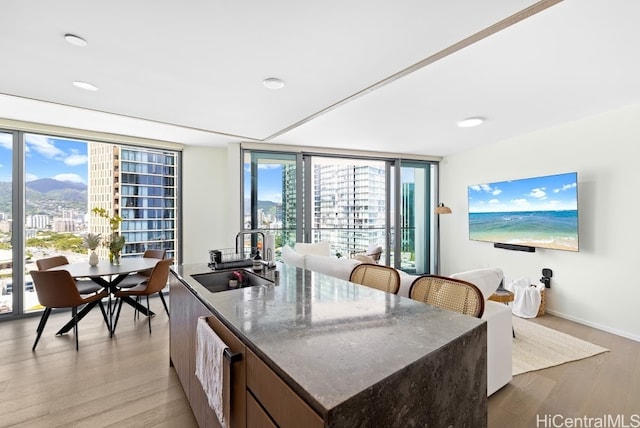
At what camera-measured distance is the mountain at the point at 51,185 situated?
3.87m

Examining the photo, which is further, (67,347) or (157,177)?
(157,177)

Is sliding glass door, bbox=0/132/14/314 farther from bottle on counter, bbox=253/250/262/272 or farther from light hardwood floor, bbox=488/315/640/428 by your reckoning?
light hardwood floor, bbox=488/315/640/428

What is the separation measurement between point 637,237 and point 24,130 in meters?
7.29

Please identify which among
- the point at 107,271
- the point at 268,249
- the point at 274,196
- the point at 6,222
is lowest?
the point at 107,271

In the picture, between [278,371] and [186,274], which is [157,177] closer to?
[186,274]

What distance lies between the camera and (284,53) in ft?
6.28

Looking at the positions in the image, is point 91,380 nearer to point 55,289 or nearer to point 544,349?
point 55,289

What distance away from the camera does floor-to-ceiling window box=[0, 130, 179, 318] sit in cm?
368

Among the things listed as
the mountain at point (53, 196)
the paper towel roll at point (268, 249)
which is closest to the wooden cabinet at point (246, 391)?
the paper towel roll at point (268, 249)

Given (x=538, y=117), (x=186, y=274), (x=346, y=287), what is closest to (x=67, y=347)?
(x=186, y=274)

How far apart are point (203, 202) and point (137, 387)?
316cm

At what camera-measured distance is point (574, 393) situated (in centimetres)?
217

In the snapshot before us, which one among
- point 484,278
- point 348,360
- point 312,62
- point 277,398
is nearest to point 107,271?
point 312,62

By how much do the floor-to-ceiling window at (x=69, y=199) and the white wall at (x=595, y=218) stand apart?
5485 millimetres
